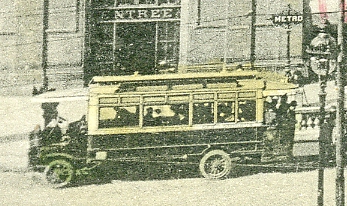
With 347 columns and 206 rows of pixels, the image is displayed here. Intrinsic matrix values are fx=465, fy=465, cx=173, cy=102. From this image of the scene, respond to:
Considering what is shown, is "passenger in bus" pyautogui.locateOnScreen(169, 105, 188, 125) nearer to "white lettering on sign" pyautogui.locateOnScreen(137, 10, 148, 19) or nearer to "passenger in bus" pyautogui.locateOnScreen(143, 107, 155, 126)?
"passenger in bus" pyautogui.locateOnScreen(143, 107, 155, 126)

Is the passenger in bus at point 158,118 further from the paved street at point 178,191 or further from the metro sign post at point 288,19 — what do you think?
the metro sign post at point 288,19

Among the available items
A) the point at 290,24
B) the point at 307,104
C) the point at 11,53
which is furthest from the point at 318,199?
the point at 11,53

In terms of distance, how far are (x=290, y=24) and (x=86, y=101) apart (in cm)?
216

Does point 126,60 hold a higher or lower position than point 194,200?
higher

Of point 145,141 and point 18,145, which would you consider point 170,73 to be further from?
point 18,145

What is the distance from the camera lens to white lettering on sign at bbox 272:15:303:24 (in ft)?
15.2

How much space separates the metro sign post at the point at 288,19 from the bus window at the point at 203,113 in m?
0.90

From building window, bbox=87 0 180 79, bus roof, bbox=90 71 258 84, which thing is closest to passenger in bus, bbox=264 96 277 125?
bus roof, bbox=90 71 258 84

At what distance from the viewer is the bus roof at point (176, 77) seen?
450 cm

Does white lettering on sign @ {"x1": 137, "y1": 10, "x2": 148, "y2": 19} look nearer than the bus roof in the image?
No

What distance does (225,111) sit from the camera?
15.2 ft

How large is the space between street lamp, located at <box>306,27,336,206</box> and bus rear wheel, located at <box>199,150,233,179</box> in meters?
0.95

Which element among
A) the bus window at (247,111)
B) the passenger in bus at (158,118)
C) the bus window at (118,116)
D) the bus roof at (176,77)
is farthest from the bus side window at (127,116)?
the bus window at (247,111)

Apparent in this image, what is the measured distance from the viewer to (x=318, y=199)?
473cm
